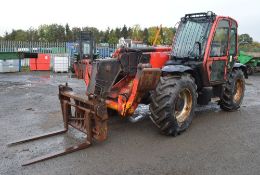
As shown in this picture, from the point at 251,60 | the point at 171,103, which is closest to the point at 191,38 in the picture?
the point at 171,103

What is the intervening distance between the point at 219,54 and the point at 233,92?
1.25 m

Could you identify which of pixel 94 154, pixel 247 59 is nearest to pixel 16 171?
pixel 94 154

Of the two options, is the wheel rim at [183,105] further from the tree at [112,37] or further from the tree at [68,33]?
the tree at [68,33]

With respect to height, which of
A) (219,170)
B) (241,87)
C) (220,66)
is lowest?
(219,170)

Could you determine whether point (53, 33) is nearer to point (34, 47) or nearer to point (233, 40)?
point (34, 47)

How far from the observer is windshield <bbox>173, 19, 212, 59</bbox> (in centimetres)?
788

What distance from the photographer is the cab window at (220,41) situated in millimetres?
8055

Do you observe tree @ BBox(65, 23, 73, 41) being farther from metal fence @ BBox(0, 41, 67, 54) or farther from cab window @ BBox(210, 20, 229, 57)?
cab window @ BBox(210, 20, 229, 57)

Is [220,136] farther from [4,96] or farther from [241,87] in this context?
[4,96]

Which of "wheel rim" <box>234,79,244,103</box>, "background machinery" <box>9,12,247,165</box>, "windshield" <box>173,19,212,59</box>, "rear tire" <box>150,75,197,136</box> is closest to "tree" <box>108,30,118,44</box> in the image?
"wheel rim" <box>234,79,244,103</box>

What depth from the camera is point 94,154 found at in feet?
18.9

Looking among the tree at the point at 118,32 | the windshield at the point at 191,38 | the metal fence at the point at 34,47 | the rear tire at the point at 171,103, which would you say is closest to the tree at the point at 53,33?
the tree at the point at 118,32

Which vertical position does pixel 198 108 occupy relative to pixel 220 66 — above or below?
below

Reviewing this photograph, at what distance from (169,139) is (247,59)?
16.2 meters
